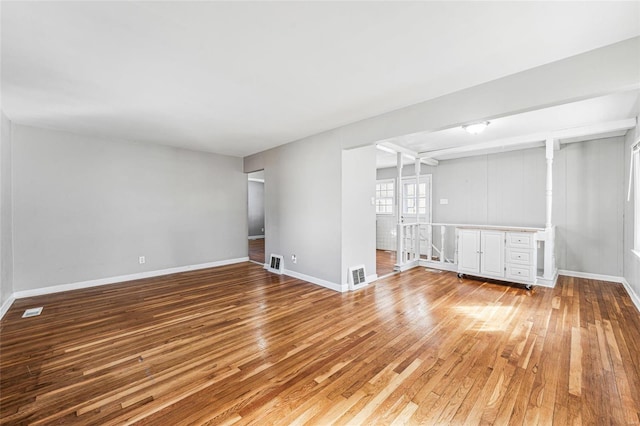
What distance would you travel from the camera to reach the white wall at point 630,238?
3.36 meters

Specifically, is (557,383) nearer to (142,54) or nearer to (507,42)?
(507,42)

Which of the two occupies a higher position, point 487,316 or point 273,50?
point 273,50

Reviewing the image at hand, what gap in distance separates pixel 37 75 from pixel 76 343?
2465 millimetres

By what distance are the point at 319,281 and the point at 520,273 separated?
3233mm

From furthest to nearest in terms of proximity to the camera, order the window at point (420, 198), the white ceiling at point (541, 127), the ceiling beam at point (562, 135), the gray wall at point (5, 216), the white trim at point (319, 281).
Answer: the window at point (420, 198), the white trim at point (319, 281), the ceiling beam at point (562, 135), the gray wall at point (5, 216), the white ceiling at point (541, 127)

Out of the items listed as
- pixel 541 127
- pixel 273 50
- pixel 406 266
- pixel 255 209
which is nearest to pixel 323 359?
pixel 273 50

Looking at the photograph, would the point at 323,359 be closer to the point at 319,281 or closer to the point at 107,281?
the point at 319,281

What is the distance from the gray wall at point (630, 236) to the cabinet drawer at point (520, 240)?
42.7 inches

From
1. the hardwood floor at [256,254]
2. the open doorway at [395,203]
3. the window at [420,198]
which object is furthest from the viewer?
the window at [420,198]

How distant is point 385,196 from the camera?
25.7ft

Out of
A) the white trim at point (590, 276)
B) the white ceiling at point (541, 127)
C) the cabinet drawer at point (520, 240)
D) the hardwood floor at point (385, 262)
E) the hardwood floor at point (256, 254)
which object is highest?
the white ceiling at point (541, 127)

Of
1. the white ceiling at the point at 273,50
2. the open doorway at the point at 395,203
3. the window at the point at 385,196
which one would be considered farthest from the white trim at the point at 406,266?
the white ceiling at the point at 273,50

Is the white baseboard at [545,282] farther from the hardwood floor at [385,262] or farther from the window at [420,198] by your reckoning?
the window at [420,198]

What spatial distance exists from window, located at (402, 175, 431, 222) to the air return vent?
3627mm
